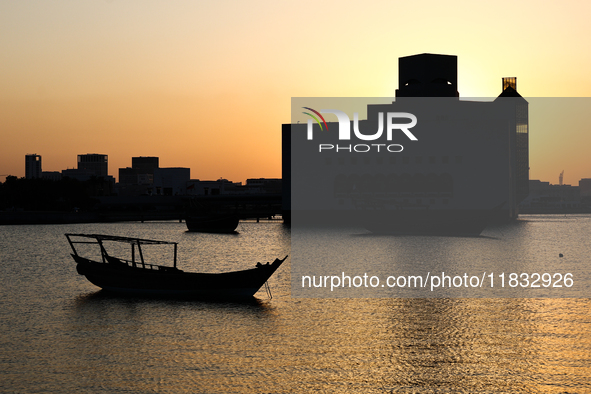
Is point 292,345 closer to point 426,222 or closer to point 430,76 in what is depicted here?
point 426,222

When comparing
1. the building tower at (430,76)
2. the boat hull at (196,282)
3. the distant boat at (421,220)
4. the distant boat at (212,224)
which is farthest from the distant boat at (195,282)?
the building tower at (430,76)

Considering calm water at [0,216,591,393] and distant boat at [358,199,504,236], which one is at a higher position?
distant boat at [358,199,504,236]

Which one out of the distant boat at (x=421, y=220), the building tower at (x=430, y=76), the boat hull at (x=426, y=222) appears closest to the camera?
the boat hull at (x=426, y=222)

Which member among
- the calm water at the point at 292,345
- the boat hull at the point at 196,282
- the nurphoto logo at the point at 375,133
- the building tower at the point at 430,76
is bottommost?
the calm water at the point at 292,345

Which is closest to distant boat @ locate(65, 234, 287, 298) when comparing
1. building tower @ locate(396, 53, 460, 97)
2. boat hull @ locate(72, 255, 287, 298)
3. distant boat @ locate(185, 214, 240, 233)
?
boat hull @ locate(72, 255, 287, 298)

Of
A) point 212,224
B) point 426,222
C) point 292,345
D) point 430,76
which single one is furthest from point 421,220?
point 292,345

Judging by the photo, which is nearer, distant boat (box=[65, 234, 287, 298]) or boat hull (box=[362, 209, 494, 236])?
distant boat (box=[65, 234, 287, 298])

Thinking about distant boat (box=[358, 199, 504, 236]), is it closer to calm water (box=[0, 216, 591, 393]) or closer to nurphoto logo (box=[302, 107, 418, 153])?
nurphoto logo (box=[302, 107, 418, 153])

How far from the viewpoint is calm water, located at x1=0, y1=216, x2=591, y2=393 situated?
65.2ft

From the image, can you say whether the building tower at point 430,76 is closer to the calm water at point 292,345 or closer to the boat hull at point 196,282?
the calm water at point 292,345

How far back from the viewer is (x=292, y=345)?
2530cm

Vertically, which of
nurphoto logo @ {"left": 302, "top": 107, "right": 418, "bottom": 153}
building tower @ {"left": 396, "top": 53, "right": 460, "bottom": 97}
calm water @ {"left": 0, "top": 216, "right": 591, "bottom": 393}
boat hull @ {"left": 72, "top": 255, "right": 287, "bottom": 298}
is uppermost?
building tower @ {"left": 396, "top": 53, "right": 460, "bottom": 97}

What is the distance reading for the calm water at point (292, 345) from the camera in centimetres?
1988

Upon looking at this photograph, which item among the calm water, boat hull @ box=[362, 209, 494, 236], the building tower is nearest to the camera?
the calm water
